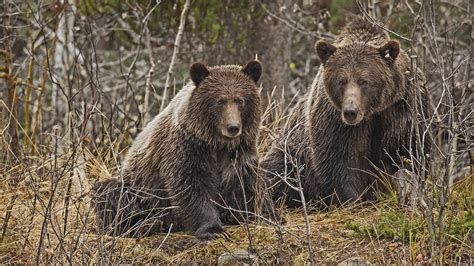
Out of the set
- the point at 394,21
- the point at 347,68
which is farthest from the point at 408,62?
the point at 394,21

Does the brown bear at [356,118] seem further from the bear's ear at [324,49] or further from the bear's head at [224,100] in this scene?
the bear's head at [224,100]

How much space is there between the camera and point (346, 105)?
7.98 metres

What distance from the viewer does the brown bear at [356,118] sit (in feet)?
26.8

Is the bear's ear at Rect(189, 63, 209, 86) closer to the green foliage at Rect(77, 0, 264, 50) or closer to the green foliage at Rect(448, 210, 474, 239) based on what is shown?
the green foliage at Rect(448, 210, 474, 239)

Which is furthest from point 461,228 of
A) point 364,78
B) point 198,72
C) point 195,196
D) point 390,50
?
point 198,72

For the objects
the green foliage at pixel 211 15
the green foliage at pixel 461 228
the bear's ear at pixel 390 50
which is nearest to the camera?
the green foliage at pixel 461 228

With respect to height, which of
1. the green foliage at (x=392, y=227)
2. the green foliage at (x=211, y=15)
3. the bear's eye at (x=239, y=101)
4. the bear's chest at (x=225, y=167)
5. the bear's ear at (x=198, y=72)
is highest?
the green foliage at (x=211, y=15)

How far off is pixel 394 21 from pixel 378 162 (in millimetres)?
6100

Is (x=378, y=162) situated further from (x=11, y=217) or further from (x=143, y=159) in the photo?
(x=11, y=217)

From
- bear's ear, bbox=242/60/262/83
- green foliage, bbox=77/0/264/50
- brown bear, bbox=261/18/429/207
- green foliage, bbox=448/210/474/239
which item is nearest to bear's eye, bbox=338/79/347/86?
brown bear, bbox=261/18/429/207

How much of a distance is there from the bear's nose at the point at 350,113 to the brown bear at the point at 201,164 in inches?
26.6

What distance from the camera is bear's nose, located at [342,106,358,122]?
26.1 feet

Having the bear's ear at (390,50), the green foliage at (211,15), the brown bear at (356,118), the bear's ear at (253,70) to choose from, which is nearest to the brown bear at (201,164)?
the bear's ear at (253,70)

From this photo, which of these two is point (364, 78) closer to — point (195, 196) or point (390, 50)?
point (390, 50)
